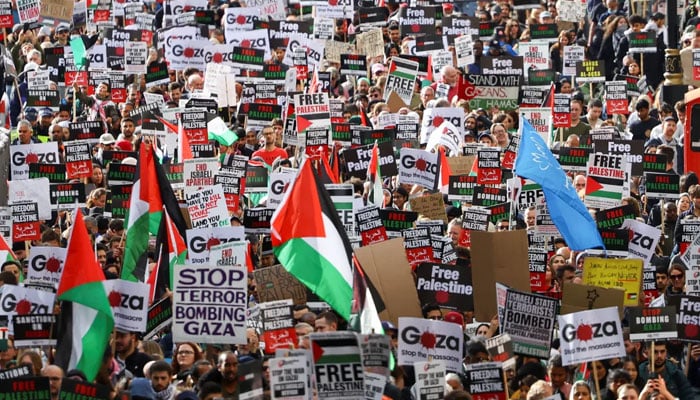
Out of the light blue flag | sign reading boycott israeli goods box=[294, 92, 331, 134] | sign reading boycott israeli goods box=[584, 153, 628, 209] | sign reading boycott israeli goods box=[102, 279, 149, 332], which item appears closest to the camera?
sign reading boycott israeli goods box=[102, 279, 149, 332]

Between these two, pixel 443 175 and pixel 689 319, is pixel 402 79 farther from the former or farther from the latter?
pixel 689 319

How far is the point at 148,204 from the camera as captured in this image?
19.3m

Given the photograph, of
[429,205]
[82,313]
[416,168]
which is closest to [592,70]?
[416,168]

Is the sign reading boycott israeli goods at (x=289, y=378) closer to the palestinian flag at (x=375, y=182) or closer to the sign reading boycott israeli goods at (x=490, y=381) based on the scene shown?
the sign reading boycott israeli goods at (x=490, y=381)

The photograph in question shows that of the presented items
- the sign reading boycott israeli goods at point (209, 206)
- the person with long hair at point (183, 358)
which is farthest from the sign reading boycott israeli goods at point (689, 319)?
the sign reading boycott israeli goods at point (209, 206)

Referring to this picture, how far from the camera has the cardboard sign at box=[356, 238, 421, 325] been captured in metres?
18.5

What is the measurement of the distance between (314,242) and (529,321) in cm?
192

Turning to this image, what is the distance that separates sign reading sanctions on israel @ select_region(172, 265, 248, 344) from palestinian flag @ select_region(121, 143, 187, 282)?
2281 mm

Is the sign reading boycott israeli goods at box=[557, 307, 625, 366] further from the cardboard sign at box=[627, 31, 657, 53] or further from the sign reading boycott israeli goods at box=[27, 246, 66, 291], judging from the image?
the cardboard sign at box=[627, 31, 657, 53]

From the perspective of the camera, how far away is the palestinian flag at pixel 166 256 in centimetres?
1877

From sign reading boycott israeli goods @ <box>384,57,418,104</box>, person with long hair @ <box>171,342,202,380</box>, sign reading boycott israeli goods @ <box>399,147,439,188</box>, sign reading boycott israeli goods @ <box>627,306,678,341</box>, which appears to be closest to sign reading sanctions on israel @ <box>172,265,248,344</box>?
person with long hair @ <box>171,342,202,380</box>

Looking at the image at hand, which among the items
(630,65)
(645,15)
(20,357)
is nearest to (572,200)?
(20,357)

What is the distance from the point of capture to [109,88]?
96.4 ft

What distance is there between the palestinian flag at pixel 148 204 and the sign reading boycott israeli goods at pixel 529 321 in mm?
3751
